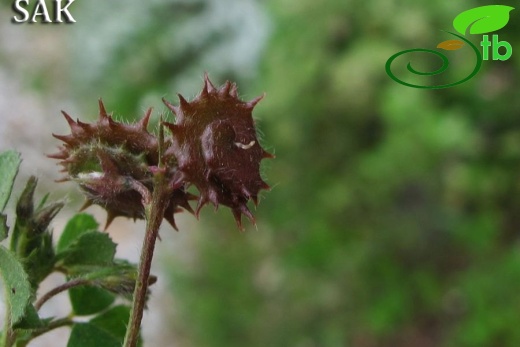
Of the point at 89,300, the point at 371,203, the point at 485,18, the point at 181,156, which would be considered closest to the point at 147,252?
the point at 181,156

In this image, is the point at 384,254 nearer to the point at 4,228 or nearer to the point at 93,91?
the point at 93,91

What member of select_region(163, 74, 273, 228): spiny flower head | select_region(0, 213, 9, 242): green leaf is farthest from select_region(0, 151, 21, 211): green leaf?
select_region(163, 74, 273, 228): spiny flower head

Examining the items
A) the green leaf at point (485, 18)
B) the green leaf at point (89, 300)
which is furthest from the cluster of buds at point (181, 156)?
the green leaf at point (485, 18)

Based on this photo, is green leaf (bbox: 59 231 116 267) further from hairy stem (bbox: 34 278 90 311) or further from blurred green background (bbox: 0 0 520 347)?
blurred green background (bbox: 0 0 520 347)

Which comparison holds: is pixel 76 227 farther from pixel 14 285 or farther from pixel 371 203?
pixel 371 203

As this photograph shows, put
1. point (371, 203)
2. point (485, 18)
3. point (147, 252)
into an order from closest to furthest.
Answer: point (147, 252) < point (485, 18) < point (371, 203)
